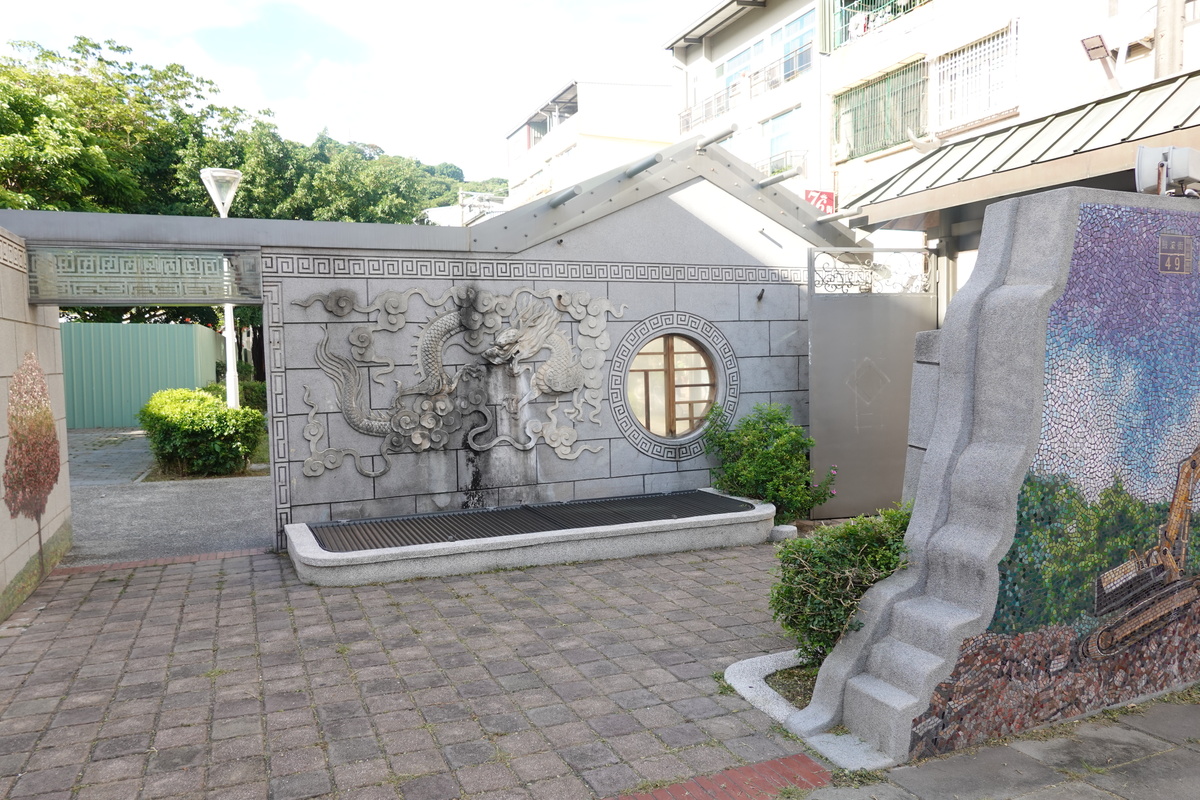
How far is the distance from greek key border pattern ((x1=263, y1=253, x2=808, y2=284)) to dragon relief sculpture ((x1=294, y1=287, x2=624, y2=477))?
0.62ft

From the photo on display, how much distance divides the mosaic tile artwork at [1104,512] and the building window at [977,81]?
39.9ft

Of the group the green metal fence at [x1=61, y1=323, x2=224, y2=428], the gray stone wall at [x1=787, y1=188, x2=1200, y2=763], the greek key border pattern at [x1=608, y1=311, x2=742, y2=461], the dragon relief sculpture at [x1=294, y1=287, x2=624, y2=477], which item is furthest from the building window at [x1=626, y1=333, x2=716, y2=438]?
the green metal fence at [x1=61, y1=323, x2=224, y2=428]

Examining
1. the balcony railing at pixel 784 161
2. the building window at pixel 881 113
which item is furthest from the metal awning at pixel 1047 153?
the balcony railing at pixel 784 161

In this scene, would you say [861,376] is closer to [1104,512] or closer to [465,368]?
[465,368]

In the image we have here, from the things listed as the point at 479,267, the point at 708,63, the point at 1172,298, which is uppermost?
the point at 708,63

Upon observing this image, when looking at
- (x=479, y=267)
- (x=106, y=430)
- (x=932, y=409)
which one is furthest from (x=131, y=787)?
(x=106, y=430)

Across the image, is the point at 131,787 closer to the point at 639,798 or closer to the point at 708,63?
the point at 639,798

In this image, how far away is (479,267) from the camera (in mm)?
8547

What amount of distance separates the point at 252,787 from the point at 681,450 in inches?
251

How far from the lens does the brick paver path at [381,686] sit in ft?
12.9

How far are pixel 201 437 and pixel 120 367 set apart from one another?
8660mm

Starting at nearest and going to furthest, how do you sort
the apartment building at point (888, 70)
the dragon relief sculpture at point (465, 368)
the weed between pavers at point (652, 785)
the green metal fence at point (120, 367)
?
the weed between pavers at point (652, 785) → the dragon relief sculpture at point (465, 368) → the apartment building at point (888, 70) → the green metal fence at point (120, 367)

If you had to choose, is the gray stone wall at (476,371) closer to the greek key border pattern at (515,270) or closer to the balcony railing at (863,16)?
the greek key border pattern at (515,270)

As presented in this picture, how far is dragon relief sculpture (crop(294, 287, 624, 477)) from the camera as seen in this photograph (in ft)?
26.4
